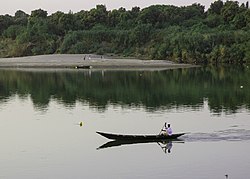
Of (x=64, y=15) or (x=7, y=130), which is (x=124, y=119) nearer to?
(x=7, y=130)

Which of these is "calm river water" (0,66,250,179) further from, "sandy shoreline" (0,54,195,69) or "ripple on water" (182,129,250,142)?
"sandy shoreline" (0,54,195,69)

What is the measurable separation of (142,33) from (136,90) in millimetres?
61357

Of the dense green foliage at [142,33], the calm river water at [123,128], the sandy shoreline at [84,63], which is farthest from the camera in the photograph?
the dense green foliage at [142,33]

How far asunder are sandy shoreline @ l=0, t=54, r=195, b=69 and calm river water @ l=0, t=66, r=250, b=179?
31.7m

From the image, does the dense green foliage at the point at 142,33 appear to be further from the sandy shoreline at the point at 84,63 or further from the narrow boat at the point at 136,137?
the narrow boat at the point at 136,137

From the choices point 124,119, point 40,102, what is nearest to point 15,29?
point 40,102

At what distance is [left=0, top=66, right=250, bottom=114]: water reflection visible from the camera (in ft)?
157

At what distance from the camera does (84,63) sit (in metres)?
99.2

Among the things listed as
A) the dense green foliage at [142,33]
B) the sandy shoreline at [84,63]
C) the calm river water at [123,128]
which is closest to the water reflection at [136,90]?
the calm river water at [123,128]

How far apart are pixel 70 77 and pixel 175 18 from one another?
58.3 meters

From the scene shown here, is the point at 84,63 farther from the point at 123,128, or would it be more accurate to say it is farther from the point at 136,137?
the point at 136,137

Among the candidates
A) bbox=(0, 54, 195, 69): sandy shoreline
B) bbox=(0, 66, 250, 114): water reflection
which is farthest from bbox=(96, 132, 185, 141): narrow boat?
bbox=(0, 54, 195, 69): sandy shoreline

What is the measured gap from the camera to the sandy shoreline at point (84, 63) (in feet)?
318

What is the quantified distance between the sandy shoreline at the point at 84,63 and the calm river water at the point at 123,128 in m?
31.7
